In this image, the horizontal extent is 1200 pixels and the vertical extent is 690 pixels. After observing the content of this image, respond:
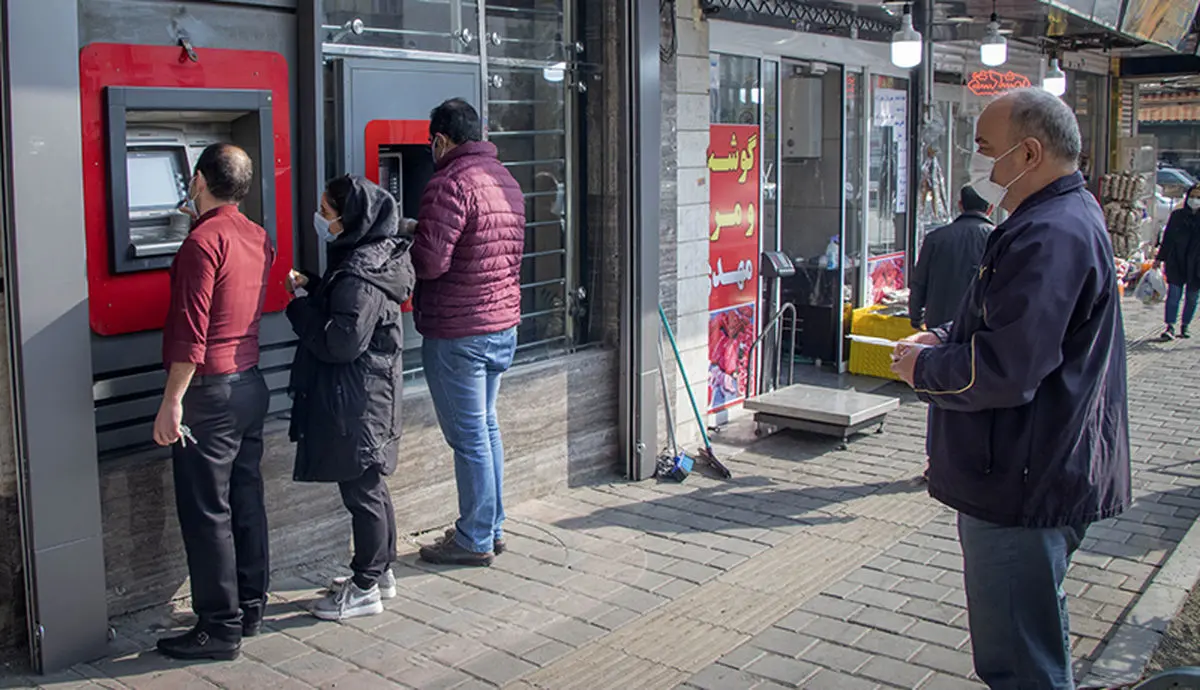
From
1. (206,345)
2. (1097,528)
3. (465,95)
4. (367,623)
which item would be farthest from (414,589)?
(1097,528)

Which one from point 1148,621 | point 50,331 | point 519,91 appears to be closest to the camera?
point 50,331

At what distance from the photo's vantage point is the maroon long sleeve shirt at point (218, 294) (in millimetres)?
4113

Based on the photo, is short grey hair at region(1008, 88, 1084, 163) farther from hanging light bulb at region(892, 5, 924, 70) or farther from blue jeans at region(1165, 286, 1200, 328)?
blue jeans at region(1165, 286, 1200, 328)

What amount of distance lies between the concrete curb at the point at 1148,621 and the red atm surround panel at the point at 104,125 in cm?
355

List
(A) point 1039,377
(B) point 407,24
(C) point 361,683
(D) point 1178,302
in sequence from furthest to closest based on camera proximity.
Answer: (D) point 1178,302 → (B) point 407,24 → (C) point 361,683 → (A) point 1039,377

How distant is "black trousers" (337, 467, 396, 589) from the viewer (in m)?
4.72

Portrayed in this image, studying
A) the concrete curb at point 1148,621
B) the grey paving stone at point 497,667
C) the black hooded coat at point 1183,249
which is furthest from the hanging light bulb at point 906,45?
the grey paving stone at point 497,667

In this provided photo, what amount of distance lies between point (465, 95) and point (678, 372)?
96.8 inches

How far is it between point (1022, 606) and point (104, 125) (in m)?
3.41

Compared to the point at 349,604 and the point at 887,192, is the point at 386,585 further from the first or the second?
the point at 887,192

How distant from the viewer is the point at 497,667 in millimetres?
4367

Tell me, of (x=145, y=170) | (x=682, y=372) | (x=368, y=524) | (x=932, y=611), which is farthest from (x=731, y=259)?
(x=145, y=170)

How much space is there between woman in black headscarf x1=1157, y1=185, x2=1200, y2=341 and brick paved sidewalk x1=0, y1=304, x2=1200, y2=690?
212 inches

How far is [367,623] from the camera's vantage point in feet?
15.6
